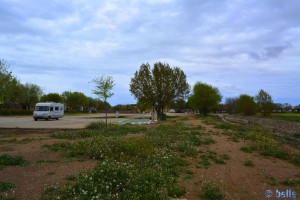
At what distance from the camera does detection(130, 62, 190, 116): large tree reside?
46406mm

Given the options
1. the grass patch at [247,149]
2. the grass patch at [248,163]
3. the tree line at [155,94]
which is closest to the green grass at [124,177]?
the grass patch at [248,163]

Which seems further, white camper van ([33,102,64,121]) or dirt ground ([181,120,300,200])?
white camper van ([33,102,64,121])

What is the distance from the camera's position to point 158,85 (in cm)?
4628

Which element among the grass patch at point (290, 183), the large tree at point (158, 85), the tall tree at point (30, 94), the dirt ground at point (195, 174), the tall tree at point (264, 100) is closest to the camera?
the dirt ground at point (195, 174)

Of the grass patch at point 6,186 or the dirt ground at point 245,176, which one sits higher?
the grass patch at point 6,186

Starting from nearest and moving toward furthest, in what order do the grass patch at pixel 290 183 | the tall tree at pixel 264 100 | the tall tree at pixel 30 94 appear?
the grass patch at pixel 290 183
the tall tree at pixel 264 100
the tall tree at pixel 30 94

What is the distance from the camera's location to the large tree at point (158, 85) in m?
46.4

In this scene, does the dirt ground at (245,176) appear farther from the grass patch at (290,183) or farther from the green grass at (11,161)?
the green grass at (11,161)

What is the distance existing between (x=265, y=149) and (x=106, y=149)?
792cm

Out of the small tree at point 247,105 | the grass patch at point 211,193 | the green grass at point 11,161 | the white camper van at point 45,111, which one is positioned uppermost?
the small tree at point 247,105

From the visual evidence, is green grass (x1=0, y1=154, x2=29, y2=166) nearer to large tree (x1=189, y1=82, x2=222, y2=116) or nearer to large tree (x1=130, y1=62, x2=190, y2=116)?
large tree (x1=130, y1=62, x2=190, y2=116)

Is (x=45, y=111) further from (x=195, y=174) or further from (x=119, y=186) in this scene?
(x=119, y=186)

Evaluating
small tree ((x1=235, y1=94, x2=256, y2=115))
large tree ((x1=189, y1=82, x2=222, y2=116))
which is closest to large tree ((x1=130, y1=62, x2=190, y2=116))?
large tree ((x1=189, y1=82, x2=222, y2=116))

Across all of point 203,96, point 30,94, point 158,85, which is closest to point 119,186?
point 158,85
